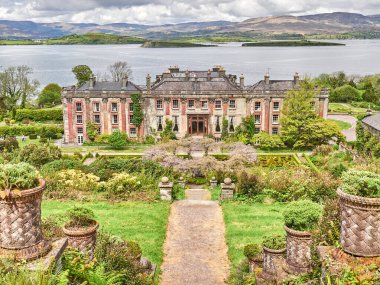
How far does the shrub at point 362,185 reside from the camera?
625cm

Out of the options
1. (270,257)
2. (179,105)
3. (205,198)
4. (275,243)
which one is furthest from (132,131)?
(270,257)

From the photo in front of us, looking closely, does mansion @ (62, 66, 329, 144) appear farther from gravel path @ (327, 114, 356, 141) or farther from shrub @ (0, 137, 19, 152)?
gravel path @ (327, 114, 356, 141)

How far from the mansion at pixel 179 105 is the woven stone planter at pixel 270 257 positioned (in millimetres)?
37940

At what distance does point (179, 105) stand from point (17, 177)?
42.7 metres

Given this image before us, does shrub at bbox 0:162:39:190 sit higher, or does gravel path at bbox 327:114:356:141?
shrub at bbox 0:162:39:190

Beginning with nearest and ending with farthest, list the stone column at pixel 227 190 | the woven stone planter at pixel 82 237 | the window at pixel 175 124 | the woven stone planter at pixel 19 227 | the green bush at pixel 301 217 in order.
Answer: the woven stone planter at pixel 19 227 < the woven stone planter at pixel 82 237 < the green bush at pixel 301 217 < the stone column at pixel 227 190 < the window at pixel 175 124

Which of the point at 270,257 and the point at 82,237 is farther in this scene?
the point at 270,257

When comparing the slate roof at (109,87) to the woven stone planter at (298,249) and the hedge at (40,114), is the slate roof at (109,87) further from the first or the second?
the woven stone planter at (298,249)

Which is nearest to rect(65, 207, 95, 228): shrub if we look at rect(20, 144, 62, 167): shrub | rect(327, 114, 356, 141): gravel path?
rect(20, 144, 62, 167): shrub

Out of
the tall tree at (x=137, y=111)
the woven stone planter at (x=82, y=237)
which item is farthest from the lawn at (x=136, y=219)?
the tall tree at (x=137, y=111)

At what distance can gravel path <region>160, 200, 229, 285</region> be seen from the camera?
13.9 m

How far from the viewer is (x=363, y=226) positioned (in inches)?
242

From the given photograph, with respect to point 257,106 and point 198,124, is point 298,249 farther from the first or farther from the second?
point 198,124

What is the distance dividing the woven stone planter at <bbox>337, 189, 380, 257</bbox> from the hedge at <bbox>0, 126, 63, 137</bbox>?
167ft
